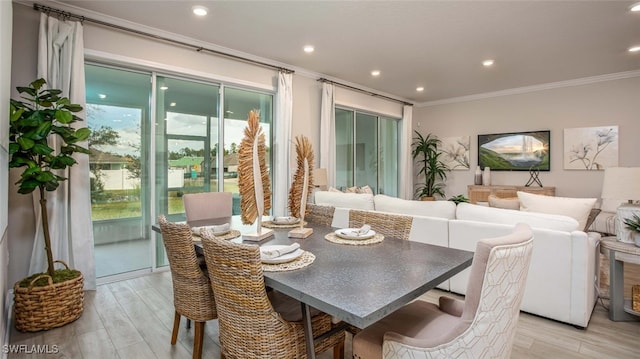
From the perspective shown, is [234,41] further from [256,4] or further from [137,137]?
[137,137]

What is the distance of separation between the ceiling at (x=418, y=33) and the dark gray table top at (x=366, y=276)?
2357 mm

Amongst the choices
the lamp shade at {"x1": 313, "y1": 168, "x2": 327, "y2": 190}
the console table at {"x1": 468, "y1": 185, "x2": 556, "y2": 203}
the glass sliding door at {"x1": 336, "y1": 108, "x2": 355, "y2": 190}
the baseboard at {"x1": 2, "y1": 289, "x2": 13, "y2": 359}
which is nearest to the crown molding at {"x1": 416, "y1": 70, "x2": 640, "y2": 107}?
the console table at {"x1": 468, "y1": 185, "x2": 556, "y2": 203}

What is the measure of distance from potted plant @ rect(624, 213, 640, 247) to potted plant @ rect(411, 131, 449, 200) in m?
4.42

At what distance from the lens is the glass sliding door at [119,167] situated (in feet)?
11.2

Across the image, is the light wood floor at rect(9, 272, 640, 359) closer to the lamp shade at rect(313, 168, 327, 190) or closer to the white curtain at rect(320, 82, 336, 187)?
the lamp shade at rect(313, 168, 327, 190)

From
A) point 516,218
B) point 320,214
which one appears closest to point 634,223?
point 516,218

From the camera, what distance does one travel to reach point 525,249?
3.88ft

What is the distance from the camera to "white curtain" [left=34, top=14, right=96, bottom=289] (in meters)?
2.92

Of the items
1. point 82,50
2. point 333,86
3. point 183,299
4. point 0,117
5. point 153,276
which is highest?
point 333,86

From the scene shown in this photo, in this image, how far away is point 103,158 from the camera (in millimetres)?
3467

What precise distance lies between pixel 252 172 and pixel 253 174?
0.01 m

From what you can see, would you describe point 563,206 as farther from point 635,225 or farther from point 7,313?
point 7,313

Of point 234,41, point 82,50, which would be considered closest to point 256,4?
point 234,41

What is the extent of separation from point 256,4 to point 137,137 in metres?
1.95
